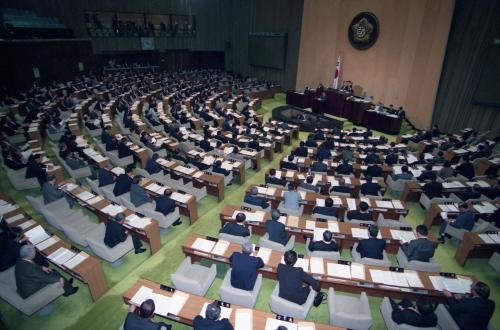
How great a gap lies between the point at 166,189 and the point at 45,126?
36.4 feet

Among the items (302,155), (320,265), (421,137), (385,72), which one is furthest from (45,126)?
(385,72)

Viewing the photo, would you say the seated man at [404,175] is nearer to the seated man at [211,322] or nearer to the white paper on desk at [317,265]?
the white paper on desk at [317,265]

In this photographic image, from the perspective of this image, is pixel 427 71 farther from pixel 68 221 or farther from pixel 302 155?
pixel 68 221

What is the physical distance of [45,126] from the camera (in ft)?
50.5

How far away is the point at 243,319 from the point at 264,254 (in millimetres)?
1741

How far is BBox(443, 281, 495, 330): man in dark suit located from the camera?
486 cm

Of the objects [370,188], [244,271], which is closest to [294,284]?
[244,271]

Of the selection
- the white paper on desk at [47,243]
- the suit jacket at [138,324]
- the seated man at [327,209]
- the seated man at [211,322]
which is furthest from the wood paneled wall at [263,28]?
the suit jacket at [138,324]

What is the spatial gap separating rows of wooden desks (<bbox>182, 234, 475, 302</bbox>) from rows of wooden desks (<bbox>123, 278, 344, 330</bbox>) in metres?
1.25

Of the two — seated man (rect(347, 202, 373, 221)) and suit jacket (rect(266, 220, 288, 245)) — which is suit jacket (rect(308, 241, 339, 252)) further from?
seated man (rect(347, 202, 373, 221))

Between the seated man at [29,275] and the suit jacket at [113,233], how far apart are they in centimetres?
128

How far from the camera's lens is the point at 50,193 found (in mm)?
8289

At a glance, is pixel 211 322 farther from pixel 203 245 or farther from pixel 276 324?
pixel 203 245

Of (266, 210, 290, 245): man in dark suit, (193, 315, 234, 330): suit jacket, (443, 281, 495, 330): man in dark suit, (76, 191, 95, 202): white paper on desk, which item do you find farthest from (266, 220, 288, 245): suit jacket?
(76, 191, 95, 202): white paper on desk
